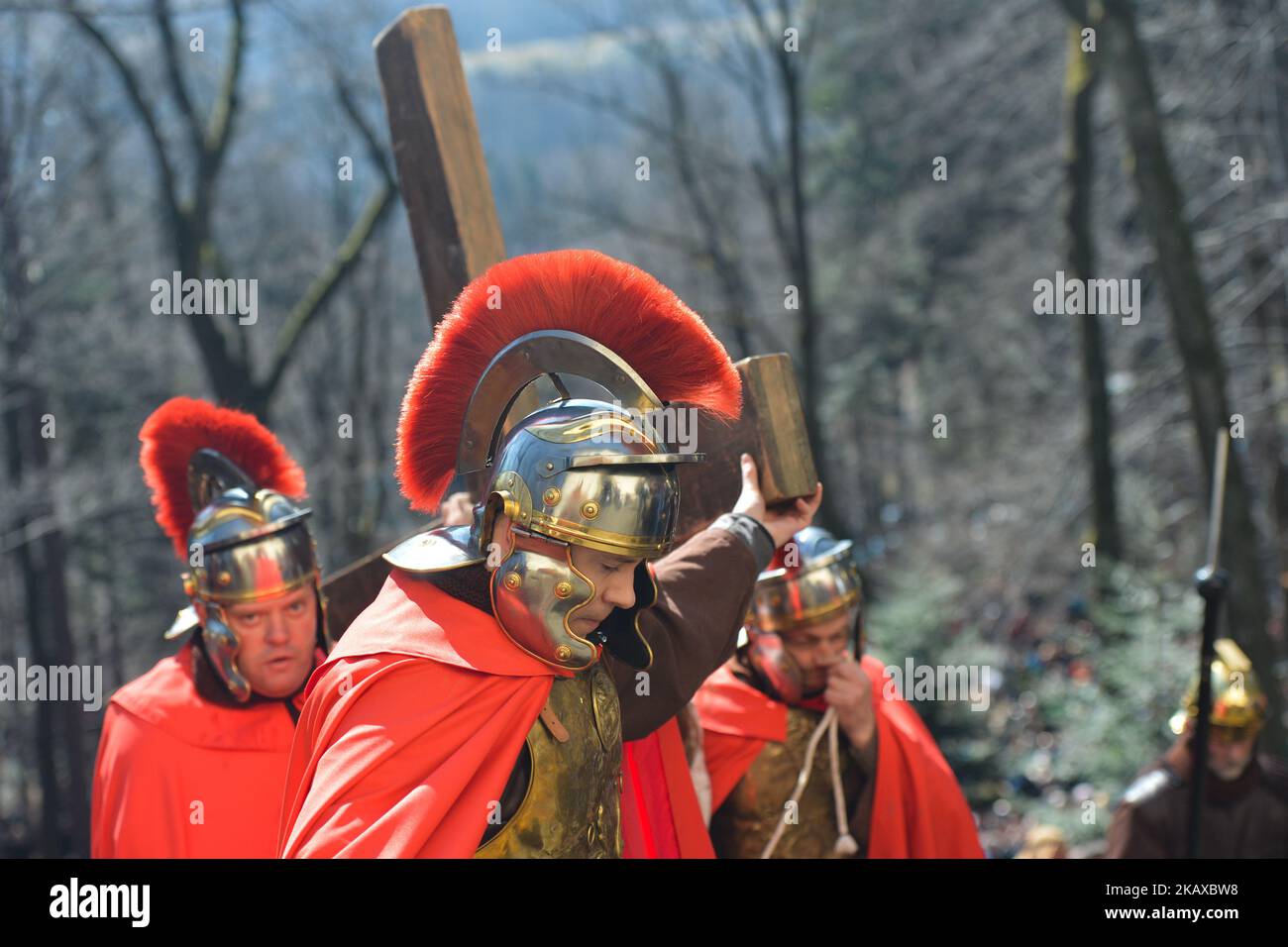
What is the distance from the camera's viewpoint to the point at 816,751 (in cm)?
427

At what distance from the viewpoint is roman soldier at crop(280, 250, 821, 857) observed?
228 centimetres

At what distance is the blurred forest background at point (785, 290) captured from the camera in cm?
1042

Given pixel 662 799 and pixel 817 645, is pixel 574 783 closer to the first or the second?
pixel 662 799

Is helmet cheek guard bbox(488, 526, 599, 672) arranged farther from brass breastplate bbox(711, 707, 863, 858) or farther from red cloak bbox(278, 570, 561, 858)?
brass breastplate bbox(711, 707, 863, 858)

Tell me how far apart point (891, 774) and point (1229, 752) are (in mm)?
2240

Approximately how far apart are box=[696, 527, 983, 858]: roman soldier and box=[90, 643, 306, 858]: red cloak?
56.9 inches

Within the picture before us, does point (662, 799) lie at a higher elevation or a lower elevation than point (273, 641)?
lower

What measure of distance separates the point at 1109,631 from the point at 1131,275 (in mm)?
6097

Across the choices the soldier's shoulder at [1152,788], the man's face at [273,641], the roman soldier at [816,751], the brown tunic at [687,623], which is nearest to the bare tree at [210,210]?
the man's face at [273,641]

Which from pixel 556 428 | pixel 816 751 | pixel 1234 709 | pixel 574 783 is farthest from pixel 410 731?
pixel 1234 709

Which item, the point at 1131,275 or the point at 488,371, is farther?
the point at 1131,275
